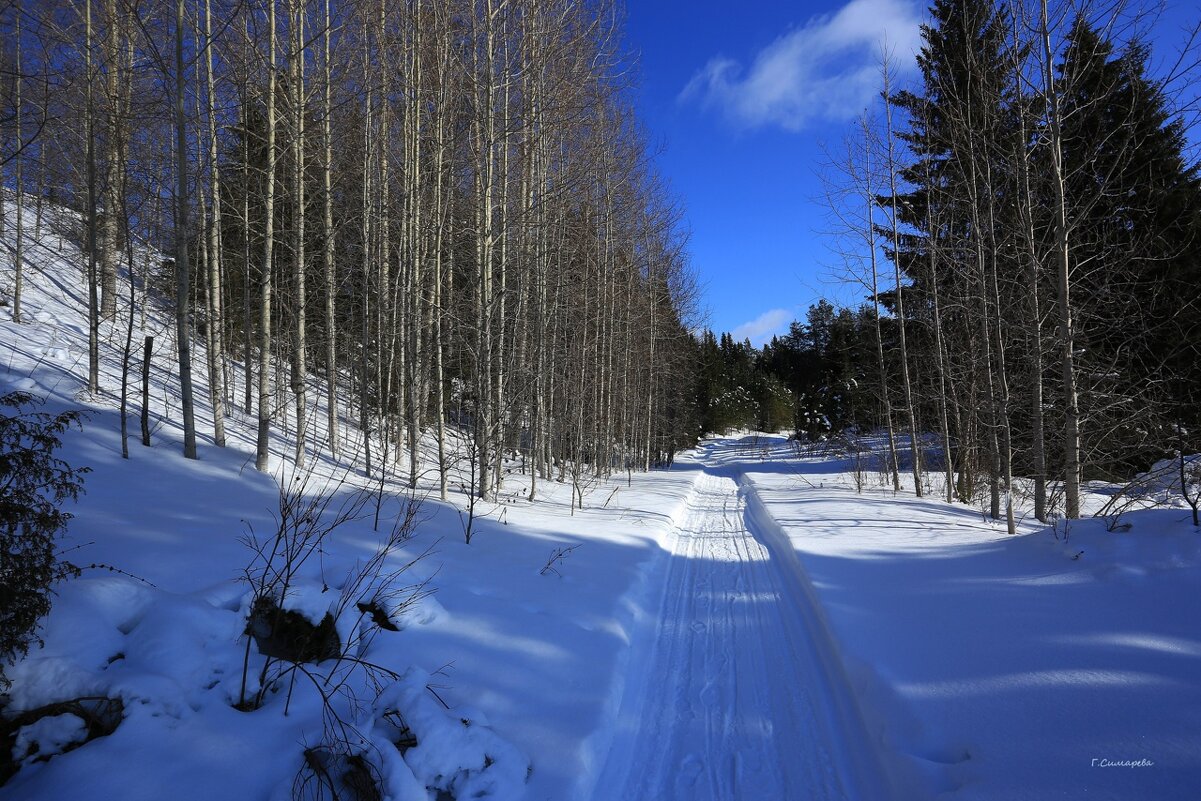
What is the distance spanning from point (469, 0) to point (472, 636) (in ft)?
38.0

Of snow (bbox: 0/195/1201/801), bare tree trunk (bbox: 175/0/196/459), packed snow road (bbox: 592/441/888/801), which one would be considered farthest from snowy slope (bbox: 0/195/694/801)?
bare tree trunk (bbox: 175/0/196/459)

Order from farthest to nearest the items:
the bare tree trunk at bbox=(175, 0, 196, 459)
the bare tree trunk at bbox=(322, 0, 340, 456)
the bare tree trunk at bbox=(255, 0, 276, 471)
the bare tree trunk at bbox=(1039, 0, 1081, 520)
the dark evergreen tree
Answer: the dark evergreen tree → the bare tree trunk at bbox=(322, 0, 340, 456) → the bare tree trunk at bbox=(255, 0, 276, 471) → the bare tree trunk at bbox=(1039, 0, 1081, 520) → the bare tree trunk at bbox=(175, 0, 196, 459)

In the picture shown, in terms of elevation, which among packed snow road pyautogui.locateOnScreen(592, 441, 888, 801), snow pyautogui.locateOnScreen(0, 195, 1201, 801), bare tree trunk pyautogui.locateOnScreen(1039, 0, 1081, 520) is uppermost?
bare tree trunk pyautogui.locateOnScreen(1039, 0, 1081, 520)

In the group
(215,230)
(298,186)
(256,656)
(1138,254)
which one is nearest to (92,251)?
(215,230)

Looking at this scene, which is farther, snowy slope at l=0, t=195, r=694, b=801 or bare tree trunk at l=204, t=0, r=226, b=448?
bare tree trunk at l=204, t=0, r=226, b=448

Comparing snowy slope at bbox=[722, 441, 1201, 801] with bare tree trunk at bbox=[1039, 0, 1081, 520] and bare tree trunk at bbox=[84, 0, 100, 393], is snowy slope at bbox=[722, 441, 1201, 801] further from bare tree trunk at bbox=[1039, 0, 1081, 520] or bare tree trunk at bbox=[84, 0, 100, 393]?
bare tree trunk at bbox=[84, 0, 100, 393]

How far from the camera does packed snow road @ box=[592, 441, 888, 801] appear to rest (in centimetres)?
311

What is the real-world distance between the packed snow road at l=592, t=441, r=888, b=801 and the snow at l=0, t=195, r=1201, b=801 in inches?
0.7

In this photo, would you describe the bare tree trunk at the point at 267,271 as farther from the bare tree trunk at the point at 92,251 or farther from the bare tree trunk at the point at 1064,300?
the bare tree trunk at the point at 1064,300

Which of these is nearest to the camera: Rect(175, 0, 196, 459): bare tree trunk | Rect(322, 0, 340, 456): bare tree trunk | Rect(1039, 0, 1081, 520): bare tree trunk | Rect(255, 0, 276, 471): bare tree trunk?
Rect(175, 0, 196, 459): bare tree trunk

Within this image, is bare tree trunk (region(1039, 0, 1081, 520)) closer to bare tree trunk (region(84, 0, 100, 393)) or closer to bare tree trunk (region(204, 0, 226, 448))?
bare tree trunk (region(204, 0, 226, 448))

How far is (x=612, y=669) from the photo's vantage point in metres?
4.18

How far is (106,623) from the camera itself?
10.1 ft

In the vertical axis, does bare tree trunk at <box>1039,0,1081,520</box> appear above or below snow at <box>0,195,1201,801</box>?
above
